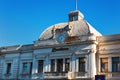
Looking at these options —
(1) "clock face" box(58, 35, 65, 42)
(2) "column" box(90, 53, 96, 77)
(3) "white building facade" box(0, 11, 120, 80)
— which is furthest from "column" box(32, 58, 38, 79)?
(2) "column" box(90, 53, 96, 77)

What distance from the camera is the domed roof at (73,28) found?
32.9 m

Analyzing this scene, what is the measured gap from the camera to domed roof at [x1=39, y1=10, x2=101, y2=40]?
32.9 metres

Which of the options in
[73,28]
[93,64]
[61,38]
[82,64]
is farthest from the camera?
[73,28]

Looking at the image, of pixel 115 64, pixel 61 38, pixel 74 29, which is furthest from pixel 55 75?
pixel 115 64

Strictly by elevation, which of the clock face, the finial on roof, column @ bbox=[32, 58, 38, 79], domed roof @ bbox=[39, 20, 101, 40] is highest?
the finial on roof

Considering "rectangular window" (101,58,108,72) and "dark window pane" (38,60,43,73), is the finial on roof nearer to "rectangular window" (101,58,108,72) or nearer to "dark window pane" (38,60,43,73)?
"dark window pane" (38,60,43,73)

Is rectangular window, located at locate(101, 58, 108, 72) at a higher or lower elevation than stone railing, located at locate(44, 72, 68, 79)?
higher

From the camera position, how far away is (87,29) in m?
32.6

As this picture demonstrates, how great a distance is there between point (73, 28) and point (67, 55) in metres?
4.15

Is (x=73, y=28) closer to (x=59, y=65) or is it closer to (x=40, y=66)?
(x=59, y=65)

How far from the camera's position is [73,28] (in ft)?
112

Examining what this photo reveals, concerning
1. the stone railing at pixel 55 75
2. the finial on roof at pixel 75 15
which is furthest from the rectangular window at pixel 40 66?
the finial on roof at pixel 75 15

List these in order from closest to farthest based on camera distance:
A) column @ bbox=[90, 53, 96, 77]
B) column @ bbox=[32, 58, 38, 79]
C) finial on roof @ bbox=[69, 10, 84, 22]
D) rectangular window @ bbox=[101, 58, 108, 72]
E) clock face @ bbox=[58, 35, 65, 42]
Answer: column @ bbox=[90, 53, 96, 77] → rectangular window @ bbox=[101, 58, 108, 72] → clock face @ bbox=[58, 35, 65, 42] → column @ bbox=[32, 58, 38, 79] → finial on roof @ bbox=[69, 10, 84, 22]

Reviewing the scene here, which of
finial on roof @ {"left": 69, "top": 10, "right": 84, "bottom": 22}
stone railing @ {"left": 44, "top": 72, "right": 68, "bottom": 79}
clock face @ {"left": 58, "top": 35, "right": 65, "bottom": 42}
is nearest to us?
stone railing @ {"left": 44, "top": 72, "right": 68, "bottom": 79}
